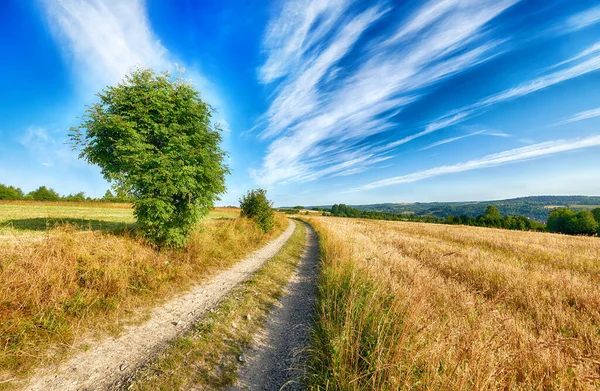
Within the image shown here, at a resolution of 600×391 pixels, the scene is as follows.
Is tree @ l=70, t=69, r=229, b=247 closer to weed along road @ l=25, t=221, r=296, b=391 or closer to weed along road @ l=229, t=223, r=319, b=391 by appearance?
weed along road @ l=25, t=221, r=296, b=391

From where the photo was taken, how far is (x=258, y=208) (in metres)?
18.4

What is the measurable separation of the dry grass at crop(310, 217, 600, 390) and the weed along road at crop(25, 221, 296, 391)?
9.88ft

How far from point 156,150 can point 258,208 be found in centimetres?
1116

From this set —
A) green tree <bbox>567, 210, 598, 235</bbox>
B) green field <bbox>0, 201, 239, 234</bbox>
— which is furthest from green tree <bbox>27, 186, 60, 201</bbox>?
green tree <bbox>567, 210, 598, 235</bbox>

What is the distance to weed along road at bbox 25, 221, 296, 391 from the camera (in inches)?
122

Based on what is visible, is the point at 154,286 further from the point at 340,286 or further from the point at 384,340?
the point at 384,340

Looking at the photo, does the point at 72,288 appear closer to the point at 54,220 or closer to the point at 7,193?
the point at 54,220

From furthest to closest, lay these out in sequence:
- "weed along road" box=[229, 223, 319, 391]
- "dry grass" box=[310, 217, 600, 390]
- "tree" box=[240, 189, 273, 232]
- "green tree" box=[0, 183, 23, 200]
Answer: "green tree" box=[0, 183, 23, 200] < "tree" box=[240, 189, 273, 232] < "weed along road" box=[229, 223, 319, 391] < "dry grass" box=[310, 217, 600, 390]

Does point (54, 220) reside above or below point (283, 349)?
above

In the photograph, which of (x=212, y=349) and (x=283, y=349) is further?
(x=283, y=349)

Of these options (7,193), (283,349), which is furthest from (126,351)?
(7,193)

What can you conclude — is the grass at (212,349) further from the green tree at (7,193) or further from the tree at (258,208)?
the green tree at (7,193)

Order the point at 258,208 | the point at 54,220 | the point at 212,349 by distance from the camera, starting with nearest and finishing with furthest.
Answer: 1. the point at 212,349
2. the point at 54,220
3. the point at 258,208

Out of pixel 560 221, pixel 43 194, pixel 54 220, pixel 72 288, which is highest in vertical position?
pixel 43 194
